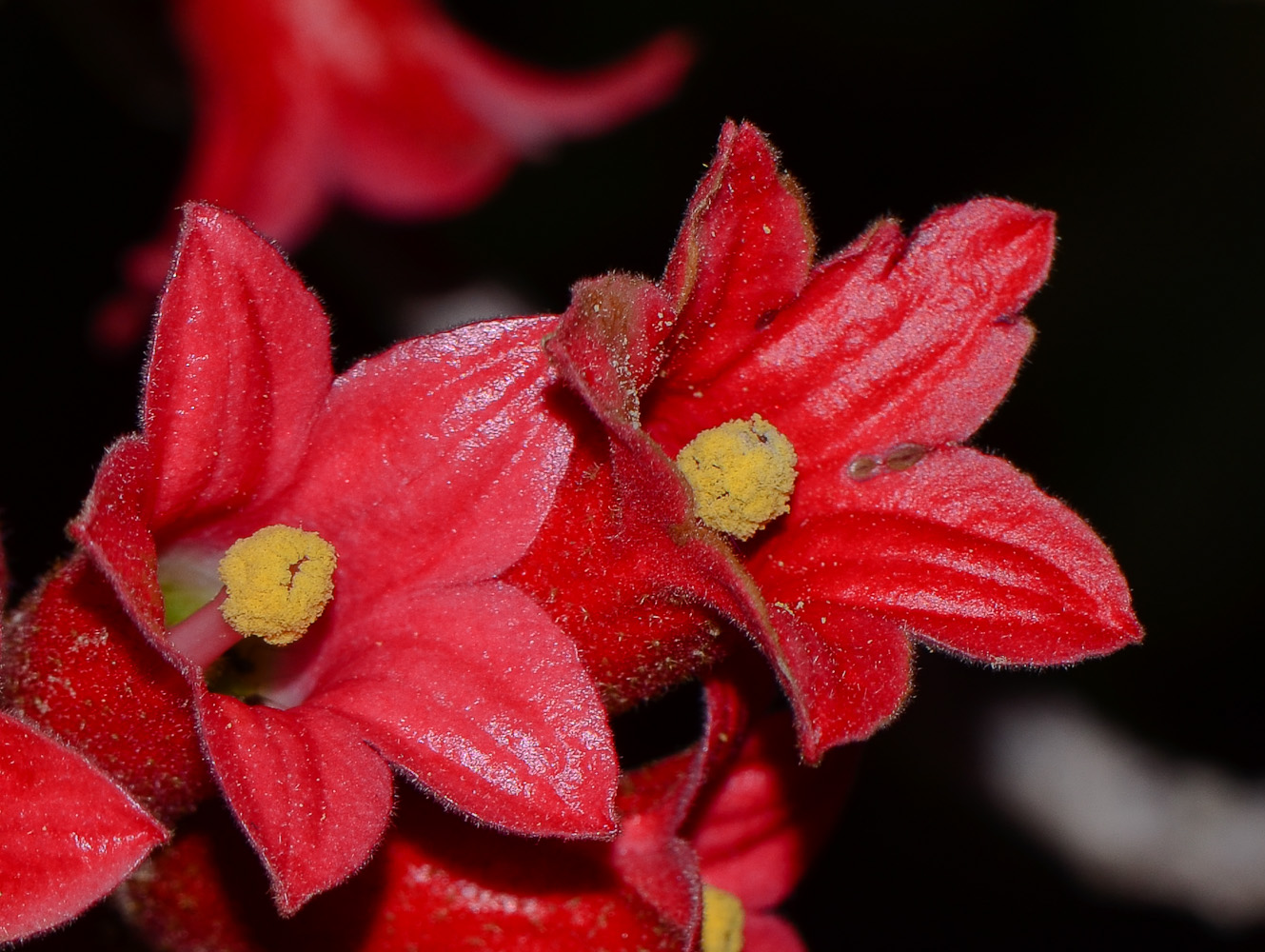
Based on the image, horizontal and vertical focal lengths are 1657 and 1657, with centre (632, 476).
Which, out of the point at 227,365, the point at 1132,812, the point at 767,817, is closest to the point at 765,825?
the point at 767,817

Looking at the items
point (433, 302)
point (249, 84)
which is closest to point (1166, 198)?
point (433, 302)

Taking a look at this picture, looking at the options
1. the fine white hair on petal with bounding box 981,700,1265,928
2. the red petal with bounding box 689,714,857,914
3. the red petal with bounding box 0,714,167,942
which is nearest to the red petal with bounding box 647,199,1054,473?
the red petal with bounding box 689,714,857,914

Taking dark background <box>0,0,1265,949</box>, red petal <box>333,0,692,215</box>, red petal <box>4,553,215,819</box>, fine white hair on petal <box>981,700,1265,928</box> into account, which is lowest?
fine white hair on petal <box>981,700,1265,928</box>

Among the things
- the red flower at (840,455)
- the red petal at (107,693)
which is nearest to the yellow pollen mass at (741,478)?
the red flower at (840,455)

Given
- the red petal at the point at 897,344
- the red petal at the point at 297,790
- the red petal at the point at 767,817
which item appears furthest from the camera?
the red petal at the point at 767,817

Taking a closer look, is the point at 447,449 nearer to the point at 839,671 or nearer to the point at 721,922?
the point at 839,671

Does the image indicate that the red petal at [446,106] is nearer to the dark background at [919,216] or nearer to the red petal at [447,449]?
the dark background at [919,216]

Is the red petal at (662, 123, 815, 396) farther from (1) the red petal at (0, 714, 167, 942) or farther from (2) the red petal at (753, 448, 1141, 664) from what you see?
(1) the red petal at (0, 714, 167, 942)
